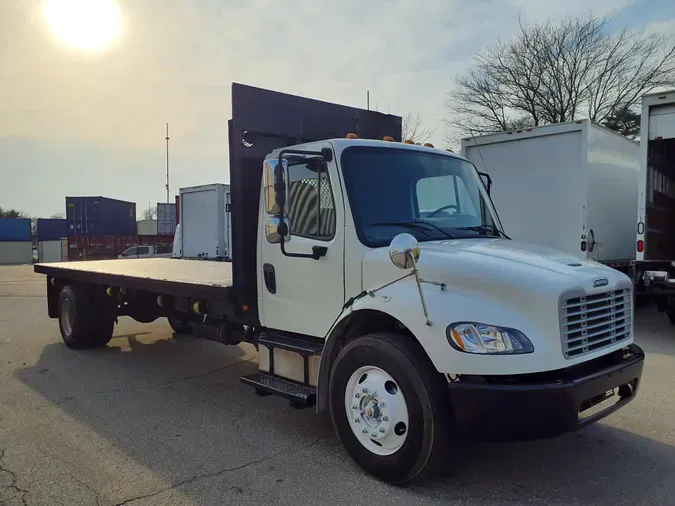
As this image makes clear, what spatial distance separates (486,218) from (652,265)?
5.77 m

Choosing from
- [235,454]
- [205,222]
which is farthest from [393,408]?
[205,222]

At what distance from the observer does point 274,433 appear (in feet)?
16.3

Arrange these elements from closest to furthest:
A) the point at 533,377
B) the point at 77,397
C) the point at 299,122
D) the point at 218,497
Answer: the point at 533,377 → the point at 218,497 → the point at 299,122 → the point at 77,397

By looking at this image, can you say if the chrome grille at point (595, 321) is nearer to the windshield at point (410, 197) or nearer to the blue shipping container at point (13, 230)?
the windshield at point (410, 197)

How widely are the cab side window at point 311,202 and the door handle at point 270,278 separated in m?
0.48

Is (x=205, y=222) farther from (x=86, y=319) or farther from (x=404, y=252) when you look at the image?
(x=404, y=252)

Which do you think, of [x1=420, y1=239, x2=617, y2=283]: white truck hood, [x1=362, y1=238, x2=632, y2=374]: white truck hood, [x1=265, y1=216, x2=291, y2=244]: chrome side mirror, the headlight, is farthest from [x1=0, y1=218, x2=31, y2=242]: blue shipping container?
the headlight

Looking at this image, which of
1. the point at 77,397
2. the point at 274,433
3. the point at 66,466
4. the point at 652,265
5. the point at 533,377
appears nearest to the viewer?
the point at 533,377

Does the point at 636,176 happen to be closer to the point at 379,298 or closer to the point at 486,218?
the point at 486,218

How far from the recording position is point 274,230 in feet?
15.9

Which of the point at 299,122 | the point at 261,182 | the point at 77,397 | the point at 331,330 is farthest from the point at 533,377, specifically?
the point at 77,397

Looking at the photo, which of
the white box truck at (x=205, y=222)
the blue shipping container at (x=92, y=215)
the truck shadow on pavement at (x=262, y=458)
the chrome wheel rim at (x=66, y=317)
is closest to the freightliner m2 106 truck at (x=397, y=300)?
the truck shadow on pavement at (x=262, y=458)

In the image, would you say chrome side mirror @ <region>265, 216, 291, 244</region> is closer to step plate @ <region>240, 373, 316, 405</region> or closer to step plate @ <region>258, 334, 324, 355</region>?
step plate @ <region>258, 334, 324, 355</region>

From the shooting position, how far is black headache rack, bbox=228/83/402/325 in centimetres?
511
